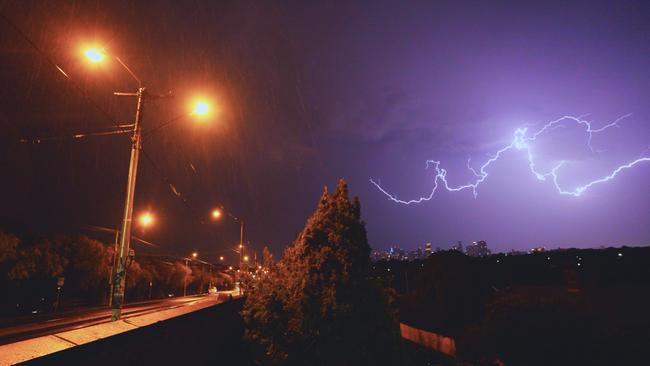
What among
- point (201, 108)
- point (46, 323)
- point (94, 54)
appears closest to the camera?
point (94, 54)

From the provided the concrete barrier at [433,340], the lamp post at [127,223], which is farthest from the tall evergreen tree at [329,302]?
the concrete barrier at [433,340]

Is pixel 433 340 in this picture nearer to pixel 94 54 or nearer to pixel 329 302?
pixel 329 302

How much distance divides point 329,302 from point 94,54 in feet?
28.1

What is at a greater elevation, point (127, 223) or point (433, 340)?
point (127, 223)

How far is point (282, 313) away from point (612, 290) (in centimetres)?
2222

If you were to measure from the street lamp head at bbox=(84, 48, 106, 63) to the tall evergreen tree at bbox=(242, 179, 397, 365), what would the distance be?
7188 mm

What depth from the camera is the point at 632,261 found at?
959 inches

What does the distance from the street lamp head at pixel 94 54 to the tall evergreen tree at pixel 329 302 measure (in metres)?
7.19

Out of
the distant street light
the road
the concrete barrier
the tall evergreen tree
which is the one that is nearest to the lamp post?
the distant street light

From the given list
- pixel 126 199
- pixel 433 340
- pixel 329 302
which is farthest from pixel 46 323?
pixel 329 302

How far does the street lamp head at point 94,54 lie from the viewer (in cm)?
930

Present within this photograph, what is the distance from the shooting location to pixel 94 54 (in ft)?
30.7

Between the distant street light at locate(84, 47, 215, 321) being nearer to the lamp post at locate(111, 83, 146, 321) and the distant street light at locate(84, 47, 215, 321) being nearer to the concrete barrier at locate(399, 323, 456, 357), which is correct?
the lamp post at locate(111, 83, 146, 321)

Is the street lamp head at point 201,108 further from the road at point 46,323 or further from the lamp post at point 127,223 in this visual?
the road at point 46,323
